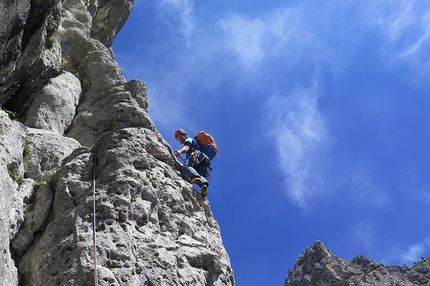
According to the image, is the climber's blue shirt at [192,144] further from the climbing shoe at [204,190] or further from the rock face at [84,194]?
the climbing shoe at [204,190]

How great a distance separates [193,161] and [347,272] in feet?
223

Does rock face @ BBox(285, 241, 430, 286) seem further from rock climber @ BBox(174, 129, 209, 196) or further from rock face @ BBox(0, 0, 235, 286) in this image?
rock face @ BBox(0, 0, 235, 286)

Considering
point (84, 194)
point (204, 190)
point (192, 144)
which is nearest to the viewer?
point (84, 194)

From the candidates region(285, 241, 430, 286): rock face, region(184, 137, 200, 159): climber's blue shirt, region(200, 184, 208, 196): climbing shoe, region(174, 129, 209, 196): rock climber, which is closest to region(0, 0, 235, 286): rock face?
region(200, 184, 208, 196): climbing shoe

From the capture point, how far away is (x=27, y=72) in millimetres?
15641

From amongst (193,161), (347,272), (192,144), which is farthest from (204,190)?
(347,272)

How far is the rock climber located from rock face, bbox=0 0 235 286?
385 mm

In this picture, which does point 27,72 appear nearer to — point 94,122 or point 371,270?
point 94,122

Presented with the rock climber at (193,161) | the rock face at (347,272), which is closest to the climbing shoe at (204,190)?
the rock climber at (193,161)

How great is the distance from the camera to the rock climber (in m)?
13.8

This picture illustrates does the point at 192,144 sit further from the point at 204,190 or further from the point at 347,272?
the point at 347,272

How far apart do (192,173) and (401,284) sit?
217 feet

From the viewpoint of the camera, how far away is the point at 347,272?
75062mm

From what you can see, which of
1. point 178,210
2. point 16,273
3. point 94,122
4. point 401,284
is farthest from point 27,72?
point 401,284
